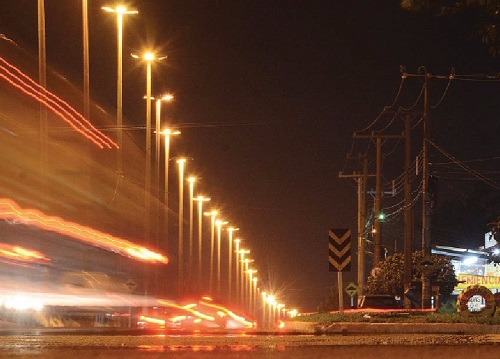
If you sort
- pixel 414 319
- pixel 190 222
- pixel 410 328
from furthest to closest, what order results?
pixel 190 222
pixel 414 319
pixel 410 328

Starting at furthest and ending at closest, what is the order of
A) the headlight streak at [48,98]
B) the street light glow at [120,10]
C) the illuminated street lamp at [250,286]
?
the illuminated street lamp at [250,286]
the street light glow at [120,10]
the headlight streak at [48,98]

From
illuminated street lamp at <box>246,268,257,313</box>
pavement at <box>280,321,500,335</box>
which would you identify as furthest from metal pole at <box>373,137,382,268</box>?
illuminated street lamp at <box>246,268,257,313</box>

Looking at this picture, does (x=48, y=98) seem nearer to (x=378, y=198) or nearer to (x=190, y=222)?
(x=378, y=198)

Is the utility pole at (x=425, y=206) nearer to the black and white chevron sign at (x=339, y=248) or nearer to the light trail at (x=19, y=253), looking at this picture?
the light trail at (x=19, y=253)

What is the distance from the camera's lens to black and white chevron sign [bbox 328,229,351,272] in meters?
26.5

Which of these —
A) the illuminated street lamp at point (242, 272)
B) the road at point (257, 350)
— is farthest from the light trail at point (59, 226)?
the illuminated street lamp at point (242, 272)

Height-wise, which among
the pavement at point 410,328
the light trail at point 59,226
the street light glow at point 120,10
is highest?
the street light glow at point 120,10

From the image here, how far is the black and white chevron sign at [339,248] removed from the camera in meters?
26.5

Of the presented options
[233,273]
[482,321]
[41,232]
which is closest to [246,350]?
[482,321]

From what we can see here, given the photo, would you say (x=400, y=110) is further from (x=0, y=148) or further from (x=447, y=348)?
(x=447, y=348)

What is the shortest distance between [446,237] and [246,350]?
114 m

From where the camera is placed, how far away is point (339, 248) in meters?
26.5

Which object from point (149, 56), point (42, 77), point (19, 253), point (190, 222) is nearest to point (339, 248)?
point (19, 253)

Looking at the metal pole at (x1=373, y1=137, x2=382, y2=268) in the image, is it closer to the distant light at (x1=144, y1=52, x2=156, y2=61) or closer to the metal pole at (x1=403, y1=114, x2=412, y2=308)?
the metal pole at (x1=403, y1=114, x2=412, y2=308)
